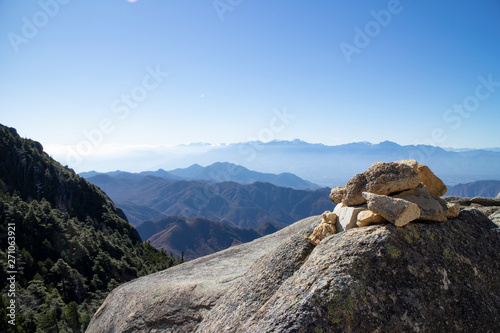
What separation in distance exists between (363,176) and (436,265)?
272 centimetres

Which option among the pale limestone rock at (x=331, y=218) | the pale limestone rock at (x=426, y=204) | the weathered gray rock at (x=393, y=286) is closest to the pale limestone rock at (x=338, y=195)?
the pale limestone rock at (x=331, y=218)

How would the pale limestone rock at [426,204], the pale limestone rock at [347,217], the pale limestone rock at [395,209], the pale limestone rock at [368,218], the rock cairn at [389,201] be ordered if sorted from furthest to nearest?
the pale limestone rock at [347,217], the pale limestone rock at [426,204], the pale limestone rock at [368,218], the rock cairn at [389,201], the pale limestone rock at [395,209]

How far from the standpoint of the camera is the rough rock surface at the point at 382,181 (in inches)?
276

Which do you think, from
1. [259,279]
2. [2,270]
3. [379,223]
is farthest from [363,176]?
[2,270]

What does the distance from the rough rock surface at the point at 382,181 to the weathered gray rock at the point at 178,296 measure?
172 centimetres

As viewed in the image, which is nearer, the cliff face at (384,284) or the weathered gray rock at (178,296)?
the cliff face at (384,284)

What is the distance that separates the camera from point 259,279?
789cm

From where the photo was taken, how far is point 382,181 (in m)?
7.15

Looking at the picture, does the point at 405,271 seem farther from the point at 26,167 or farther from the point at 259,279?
the point at 26,167

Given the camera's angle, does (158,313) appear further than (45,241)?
No

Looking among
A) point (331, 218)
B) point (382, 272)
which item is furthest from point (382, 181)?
point (382, 272)

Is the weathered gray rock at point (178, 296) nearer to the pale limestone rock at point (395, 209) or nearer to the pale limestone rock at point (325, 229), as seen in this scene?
the pale limestone rock at point (325, 229)

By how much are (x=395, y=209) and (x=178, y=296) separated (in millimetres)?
9090

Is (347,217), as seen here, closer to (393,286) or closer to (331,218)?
(331,218)
